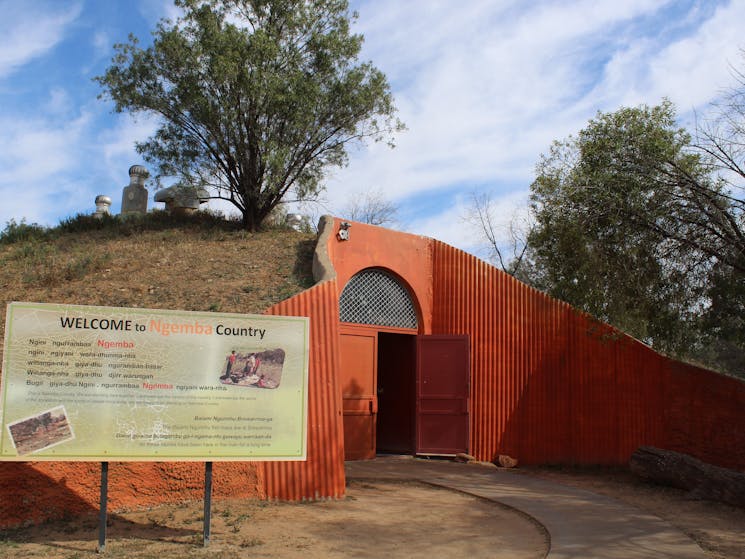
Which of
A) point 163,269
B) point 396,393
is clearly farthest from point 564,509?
point 163,269

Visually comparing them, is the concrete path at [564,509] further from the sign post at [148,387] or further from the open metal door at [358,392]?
the sign post at [148,387]

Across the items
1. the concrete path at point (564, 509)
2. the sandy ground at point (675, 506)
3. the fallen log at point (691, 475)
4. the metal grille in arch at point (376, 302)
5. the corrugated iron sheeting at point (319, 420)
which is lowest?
the sandy ground at point (675, 506)

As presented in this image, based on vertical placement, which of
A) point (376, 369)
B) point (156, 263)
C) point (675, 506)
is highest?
point (156, 263)

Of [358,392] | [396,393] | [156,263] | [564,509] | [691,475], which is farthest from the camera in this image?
[396,393]

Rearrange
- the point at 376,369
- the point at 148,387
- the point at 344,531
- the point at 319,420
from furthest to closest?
the point at 376,369 < the point at 319,420 < the point at 344,531 < the point at 148,387

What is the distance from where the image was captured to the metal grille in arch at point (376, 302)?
10.8m

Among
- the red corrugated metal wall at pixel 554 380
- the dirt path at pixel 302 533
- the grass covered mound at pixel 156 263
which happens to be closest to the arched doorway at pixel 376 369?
the red corrugated metal wall at pixel 554 380

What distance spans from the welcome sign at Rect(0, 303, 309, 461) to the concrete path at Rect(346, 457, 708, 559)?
8.99ft

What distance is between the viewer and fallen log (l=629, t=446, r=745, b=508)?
307 inches

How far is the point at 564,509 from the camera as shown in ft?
24.6

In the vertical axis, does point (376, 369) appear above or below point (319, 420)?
above

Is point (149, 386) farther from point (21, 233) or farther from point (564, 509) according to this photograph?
point (21, 233)

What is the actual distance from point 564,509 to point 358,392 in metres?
4.03

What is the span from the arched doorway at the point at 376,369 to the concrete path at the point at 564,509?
0.43 metres
